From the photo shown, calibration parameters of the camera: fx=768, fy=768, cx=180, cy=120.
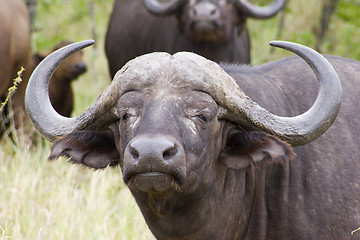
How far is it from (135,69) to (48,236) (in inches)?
82.0

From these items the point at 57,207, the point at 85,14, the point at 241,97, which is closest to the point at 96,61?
the point at 85,14

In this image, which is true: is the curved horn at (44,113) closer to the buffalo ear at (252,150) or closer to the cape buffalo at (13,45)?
the buffalo ear at (252,150)

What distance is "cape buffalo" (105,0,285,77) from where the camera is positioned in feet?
31.0

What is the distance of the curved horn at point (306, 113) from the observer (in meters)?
3.90

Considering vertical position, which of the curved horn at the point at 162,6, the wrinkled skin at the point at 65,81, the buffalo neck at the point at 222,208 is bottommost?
the wrinkled skin at the point at 65,81

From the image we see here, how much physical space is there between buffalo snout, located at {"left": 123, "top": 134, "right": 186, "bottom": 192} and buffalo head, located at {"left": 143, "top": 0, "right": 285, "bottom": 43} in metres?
5.81

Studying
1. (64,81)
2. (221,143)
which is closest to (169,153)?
(221,143)

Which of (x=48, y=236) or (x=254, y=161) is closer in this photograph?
(x=254, y=161)

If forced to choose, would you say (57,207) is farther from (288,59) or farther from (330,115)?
(330,115)

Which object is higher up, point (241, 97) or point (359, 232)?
point (241, 97)

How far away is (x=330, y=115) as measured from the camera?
388 cm

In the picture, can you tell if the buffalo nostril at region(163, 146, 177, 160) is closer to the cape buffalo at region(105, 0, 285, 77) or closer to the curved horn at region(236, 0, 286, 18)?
the cape buffalo at region(105, 0, 285, 77)

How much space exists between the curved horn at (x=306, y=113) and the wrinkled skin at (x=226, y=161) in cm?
8

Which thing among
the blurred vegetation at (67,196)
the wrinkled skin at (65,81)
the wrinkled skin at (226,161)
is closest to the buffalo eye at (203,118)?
the wrinkled skin at (226,161)
